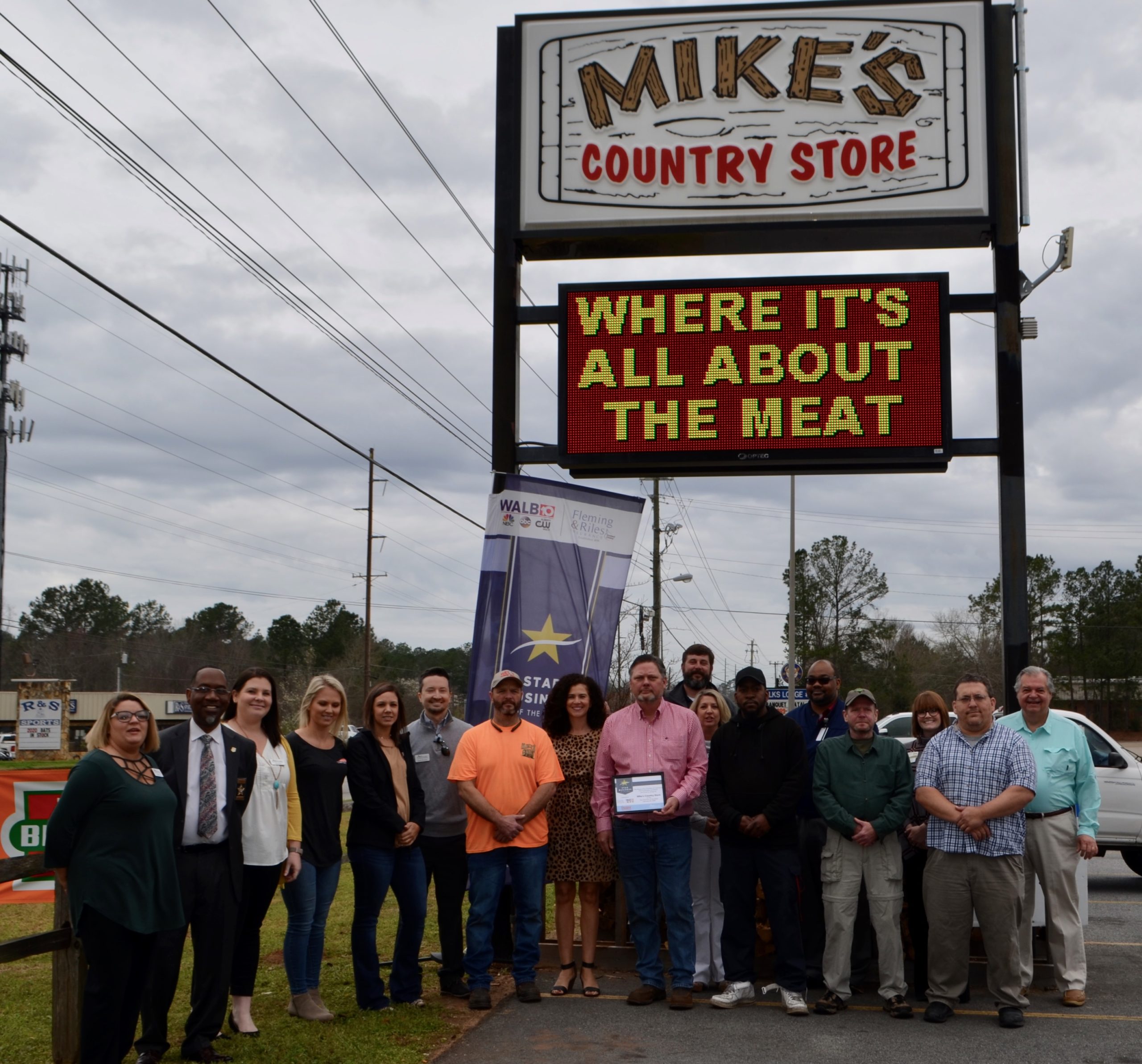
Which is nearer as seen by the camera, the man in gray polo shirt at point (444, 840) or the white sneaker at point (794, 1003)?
the white sneaker at point (794, 1003)

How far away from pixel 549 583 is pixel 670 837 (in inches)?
100

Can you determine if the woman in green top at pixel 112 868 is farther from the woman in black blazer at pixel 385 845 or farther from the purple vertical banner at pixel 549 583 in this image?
the purple vertical banner at pixel 549 583

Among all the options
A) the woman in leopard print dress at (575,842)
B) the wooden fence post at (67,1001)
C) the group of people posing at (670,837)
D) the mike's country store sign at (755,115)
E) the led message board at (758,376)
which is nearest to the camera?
the wooden fence post at (67,1001)

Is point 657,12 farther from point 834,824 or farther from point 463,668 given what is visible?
point 463,668

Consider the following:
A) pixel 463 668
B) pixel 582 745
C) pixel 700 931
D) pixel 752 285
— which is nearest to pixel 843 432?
pixel 752 285

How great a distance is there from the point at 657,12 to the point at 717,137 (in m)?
1.17

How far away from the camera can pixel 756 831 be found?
749cm

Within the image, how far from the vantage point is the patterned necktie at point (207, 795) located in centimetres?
629

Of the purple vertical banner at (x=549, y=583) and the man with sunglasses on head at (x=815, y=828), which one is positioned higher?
the purple vertical banner at (x=549, y=583)

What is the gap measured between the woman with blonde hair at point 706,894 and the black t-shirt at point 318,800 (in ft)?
7.22

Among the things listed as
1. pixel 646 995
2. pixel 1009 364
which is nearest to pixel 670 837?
pixel 646 995

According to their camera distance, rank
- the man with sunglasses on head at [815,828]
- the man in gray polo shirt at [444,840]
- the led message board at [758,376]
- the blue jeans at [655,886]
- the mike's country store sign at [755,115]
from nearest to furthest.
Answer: the blue jeans at [655,886] → the man in gray polo shirt at [444,840] → the man with sunglasses on head at [815,828] → the led message board at [758,376] → the mike's country store sign at [755,115]

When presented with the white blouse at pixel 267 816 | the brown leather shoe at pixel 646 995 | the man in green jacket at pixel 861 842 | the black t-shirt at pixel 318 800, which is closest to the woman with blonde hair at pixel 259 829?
the white blouse at pixel 267 816

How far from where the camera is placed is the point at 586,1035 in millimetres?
6867
